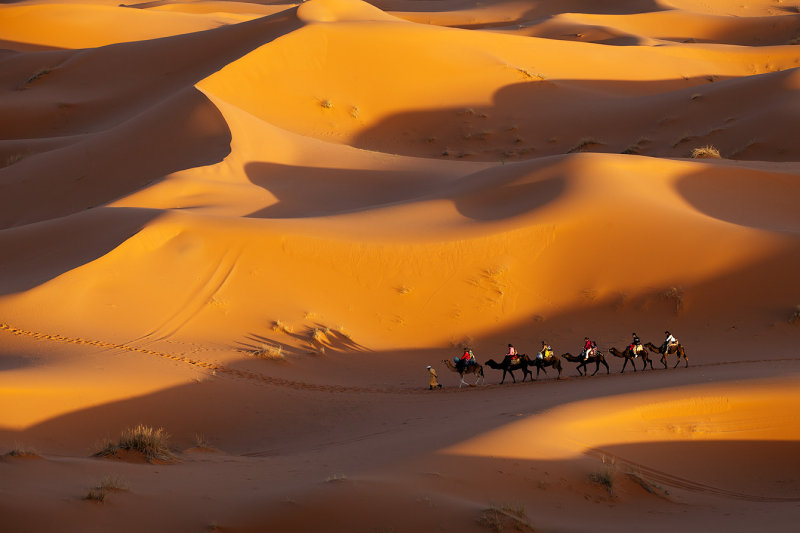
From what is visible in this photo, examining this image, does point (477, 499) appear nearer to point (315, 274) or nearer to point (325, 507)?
point (325, 507)

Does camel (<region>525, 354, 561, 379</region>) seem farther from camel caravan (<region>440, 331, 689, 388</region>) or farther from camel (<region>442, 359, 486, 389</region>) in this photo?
camel (<region>442, 359, 486, 389</region>)

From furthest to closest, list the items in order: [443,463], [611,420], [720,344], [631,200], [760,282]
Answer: [631,200] → [760,282] → [720,344] → [611,420] → [443,463]

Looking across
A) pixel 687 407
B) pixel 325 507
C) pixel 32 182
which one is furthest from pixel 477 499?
pixel 32 182

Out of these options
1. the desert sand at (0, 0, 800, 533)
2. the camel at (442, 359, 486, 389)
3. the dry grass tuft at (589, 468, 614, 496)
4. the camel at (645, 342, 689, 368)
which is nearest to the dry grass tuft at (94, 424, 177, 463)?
the desert sand at (0, 0, 800, 533)

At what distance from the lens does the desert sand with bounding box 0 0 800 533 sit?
9977 mm

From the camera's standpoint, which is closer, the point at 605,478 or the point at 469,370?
the point at 605,478

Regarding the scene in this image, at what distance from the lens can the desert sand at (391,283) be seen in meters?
9.98

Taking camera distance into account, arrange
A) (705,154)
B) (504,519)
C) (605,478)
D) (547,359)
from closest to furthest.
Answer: (504,519)
(605,478)
(547,359)
(705,154)

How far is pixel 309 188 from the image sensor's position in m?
26.1

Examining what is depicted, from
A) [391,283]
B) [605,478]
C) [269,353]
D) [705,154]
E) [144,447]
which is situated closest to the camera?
[605,478]

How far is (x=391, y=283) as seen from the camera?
20.0m

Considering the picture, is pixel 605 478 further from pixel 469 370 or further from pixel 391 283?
pixel 391 283

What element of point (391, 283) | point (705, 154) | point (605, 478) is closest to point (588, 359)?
point (391, 283)

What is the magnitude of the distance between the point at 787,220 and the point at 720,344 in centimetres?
595
